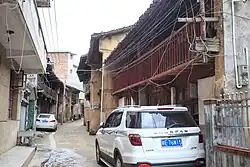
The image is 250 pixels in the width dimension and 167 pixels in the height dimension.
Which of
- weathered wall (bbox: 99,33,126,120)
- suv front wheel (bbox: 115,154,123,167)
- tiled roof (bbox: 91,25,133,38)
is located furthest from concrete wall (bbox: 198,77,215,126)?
weathered wall (bbox: 99,33,126,120)

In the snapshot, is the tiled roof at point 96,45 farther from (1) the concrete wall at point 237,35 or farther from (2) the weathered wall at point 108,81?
(1) the concrete wall at point 237,35

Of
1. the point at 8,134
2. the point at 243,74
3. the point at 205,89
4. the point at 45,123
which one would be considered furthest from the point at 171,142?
the point at 45,123

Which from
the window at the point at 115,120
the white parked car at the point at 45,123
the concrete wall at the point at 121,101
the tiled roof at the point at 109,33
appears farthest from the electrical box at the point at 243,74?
the white parked car at the point at 45,123

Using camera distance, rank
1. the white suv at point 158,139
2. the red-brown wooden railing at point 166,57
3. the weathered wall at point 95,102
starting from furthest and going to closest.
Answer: the weathered wall at point 95,102 → the red-brown wooden railing at point 166,57 → the white suv at point 158,139

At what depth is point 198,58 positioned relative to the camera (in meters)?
7.32

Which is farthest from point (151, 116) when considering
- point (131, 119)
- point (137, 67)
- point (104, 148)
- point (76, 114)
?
point (76, 114)

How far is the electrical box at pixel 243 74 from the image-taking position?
6.75m

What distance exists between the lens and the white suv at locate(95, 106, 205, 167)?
237 inches

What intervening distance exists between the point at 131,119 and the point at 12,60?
19.4ft

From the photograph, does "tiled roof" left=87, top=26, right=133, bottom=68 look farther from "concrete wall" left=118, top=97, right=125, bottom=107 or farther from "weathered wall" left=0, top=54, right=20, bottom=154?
"weathered wall" left=0, top=54, right=20, bottom=154

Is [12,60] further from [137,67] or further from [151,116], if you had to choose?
[151,116]

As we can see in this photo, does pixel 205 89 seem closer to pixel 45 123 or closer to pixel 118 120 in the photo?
pixel 118 120

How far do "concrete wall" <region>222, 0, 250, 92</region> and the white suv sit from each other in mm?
1255

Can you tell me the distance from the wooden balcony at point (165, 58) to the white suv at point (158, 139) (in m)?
1.87
